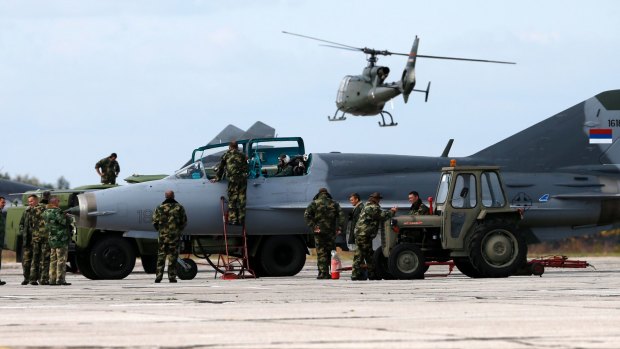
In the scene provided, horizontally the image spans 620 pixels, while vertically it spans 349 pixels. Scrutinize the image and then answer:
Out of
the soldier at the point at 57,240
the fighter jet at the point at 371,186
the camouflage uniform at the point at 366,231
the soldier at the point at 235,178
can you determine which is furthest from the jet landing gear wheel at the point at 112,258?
the camouflage uniform at the point at 366,231

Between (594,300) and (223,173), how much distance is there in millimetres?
11446

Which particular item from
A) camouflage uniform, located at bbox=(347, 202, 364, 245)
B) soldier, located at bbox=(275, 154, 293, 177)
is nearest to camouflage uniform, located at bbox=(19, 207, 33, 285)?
soldier, located at bbox=(275, 154, 293, 177)

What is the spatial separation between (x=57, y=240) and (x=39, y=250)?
2.72ft

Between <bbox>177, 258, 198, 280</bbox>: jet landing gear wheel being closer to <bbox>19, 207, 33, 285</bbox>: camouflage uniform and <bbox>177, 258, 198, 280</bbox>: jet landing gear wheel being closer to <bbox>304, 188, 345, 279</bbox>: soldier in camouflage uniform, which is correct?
<bbox>304, 188, 345, 279</bbox>: soldier in camouflage uniform

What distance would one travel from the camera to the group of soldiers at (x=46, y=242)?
21.5m

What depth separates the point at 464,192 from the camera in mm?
21156

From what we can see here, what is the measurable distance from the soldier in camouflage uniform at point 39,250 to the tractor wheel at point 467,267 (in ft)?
22.8

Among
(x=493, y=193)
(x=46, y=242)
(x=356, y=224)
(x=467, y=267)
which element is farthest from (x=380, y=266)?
(x=46, y=242)

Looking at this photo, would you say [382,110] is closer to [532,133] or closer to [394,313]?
[532,133]

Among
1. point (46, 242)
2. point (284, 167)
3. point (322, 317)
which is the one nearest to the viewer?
point (322, 317)

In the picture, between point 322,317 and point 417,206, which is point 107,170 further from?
point 322,317

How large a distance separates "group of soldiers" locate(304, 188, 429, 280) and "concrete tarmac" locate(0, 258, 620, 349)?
12.0 feet

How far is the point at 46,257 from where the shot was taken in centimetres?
2203

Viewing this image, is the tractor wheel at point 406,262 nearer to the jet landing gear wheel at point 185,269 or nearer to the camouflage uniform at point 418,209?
the camouflage uniform at point 418,209
